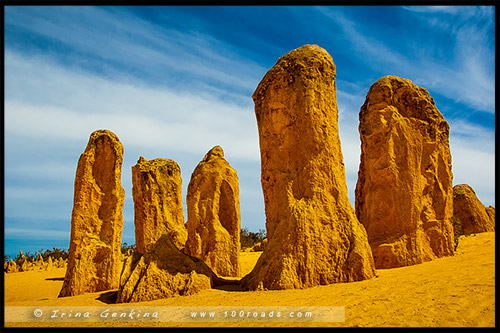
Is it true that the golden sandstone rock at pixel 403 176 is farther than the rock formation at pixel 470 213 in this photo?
No

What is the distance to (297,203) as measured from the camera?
337 inches

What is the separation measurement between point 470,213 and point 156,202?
660 inches

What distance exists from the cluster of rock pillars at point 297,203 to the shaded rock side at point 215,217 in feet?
0.12

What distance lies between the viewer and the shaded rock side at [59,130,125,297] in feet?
34.9

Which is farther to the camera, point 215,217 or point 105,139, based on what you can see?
point 215,217

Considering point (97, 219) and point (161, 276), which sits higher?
point (97, 219)

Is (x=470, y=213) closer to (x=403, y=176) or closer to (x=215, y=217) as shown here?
(x=403, y=176)

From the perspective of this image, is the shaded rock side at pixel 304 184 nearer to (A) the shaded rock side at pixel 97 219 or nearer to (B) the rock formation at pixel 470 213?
(A) the shaded rock side at pixel 97 219

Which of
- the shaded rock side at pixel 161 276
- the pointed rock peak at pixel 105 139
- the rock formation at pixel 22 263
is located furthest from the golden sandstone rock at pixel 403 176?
the rock formation at pixel 22 263

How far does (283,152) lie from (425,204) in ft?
17.7

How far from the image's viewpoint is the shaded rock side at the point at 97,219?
10.6 metres

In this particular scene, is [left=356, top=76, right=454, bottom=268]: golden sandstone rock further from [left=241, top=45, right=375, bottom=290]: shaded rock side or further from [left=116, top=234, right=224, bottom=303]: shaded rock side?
[left=116, top=234, right=224, bottom=303]: shaded rock side

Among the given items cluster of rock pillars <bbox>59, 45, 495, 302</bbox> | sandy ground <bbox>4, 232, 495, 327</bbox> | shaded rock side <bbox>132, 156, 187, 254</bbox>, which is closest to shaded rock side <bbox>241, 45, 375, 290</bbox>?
cluster of rock pillars <bbox>59, 45, 495, 302</bbox>

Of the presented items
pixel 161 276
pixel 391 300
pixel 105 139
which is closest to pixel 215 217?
pixel 105 139
